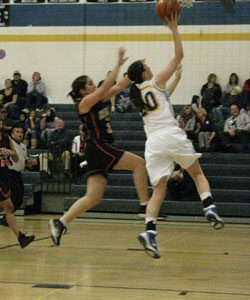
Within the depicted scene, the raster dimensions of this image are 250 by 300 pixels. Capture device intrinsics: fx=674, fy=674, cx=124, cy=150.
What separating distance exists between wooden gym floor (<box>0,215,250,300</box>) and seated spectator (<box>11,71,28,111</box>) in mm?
6953

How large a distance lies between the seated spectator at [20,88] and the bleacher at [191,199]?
2.96 meters

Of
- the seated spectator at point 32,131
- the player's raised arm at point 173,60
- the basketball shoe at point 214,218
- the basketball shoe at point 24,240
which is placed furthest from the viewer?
the seated spectator at point 32,131

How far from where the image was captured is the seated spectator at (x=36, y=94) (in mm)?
16828

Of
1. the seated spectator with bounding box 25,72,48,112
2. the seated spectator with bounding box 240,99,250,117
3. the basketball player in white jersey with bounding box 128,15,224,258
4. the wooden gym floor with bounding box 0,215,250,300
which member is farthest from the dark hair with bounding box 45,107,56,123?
the basketball player in white jersey with bounding box 128,15,224,258

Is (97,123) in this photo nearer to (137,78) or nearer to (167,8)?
(137,78)

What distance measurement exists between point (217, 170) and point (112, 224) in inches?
120

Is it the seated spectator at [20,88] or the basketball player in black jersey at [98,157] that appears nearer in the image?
the basketball player in black jersey at [98,157]

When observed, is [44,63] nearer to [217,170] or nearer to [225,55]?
[225,55]

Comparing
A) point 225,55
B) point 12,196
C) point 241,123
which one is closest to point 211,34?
point 225,55

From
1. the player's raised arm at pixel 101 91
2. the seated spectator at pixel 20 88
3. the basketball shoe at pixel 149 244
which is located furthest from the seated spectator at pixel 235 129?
the basketball shoe at pixel 149 244

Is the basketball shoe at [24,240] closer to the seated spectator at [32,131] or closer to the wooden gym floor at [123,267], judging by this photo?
the wooden gym floor at [123,267]

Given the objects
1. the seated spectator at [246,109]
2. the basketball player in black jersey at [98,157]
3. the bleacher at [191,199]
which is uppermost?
the basketball player in black jersey at [98,157]

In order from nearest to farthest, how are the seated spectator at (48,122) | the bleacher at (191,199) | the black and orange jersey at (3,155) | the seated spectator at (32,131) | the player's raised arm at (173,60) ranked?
the player's raised arm at (173,60)
the black and orange jersey at (3,155)
the bleacher at (191,199)
the seated spectator at (32,131)
the seated spectator at (48,122)

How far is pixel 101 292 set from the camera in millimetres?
5406
